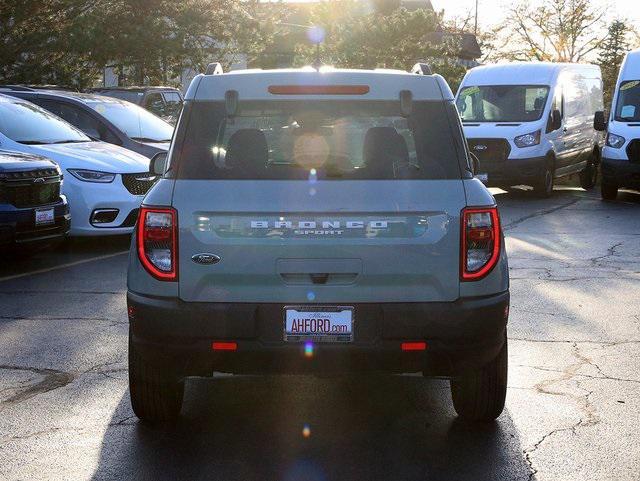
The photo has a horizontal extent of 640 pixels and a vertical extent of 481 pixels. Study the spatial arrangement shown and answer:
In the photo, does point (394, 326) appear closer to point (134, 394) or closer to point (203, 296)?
point (203, 296)

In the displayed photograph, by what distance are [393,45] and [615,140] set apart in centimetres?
3055

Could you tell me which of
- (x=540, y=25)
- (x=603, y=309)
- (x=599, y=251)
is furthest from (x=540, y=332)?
(x=540, y=25)

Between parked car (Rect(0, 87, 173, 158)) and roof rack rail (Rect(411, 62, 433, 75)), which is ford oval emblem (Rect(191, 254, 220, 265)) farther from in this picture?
parked car (Rect(0, 87, 173, 158))

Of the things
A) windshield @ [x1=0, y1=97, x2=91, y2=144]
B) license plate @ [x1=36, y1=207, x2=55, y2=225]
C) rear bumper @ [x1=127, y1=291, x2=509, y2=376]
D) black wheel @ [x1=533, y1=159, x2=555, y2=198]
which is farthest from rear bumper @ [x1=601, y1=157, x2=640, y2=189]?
rear bumper @ [x1=127, y1=291, x2=509, y2=376]

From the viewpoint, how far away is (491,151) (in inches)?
738

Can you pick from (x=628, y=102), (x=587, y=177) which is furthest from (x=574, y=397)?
(x=587, y=177)

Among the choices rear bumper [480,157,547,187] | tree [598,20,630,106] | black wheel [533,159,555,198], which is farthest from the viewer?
tree [598,20,630,106]

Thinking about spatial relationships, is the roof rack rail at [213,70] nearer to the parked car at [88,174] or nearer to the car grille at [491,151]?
the parked car at [88,174]

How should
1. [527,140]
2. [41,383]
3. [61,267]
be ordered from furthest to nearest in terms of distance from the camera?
[527,140] < [61,267] < [41,383]

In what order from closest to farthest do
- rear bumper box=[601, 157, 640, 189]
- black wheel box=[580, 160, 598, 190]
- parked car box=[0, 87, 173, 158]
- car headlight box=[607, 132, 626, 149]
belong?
parked car box=[0, 87, 173, 158] → rear bumper box=[601, 157, 640, 189] → car headlight box=[607, 132, 626, 149] → black wheel box=[580, 160, 598, 190]

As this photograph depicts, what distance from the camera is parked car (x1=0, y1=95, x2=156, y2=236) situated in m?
11.8

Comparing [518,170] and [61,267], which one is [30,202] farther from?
[518,170]

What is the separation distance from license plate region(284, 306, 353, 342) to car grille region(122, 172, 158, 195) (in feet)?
25.2

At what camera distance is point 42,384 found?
6.14m
